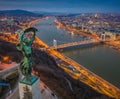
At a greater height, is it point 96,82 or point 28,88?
point 28,88

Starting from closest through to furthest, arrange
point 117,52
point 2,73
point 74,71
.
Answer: point 2,73 < point 74,71 < point 117,52

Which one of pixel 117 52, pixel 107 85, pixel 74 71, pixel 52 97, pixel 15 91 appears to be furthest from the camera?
pixel 117 52

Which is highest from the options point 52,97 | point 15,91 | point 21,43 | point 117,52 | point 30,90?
point 21,43

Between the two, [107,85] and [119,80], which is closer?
[107,85]

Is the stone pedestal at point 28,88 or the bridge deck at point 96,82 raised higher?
the stone pedestal at point 28,88

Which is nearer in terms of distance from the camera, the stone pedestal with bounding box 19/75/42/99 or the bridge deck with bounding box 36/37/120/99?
the stone pedestal with bounding box 19/75/42/99

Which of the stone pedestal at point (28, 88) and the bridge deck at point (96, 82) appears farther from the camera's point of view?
the bridge deck at point (96, 82)

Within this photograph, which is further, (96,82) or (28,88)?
(96,82)

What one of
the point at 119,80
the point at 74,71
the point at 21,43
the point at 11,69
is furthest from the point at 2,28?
the point at 21,43

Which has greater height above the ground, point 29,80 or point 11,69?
point 29,80

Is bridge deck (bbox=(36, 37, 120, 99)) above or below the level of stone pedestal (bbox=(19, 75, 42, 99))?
below

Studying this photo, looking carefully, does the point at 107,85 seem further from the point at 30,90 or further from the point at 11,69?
the point at 30,90
